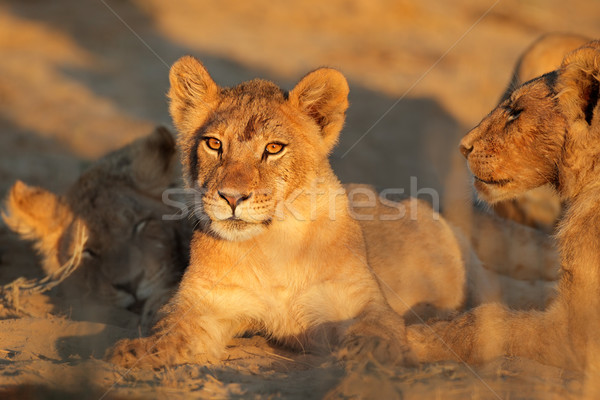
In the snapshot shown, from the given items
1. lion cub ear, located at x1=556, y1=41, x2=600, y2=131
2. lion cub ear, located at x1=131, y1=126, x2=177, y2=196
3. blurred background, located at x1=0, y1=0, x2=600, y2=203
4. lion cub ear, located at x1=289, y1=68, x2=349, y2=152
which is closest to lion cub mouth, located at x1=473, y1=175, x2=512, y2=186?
lion cub ear, located at x1=556, y1=41, x2=600, y2=131

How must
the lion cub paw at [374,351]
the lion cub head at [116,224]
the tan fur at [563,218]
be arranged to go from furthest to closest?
1. the lion cub head at [116,224]
2. the tan fur at [563,218]
3. the lion cub paw at [374,351]

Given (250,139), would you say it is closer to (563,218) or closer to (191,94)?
(191,94)

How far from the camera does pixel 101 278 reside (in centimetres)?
521

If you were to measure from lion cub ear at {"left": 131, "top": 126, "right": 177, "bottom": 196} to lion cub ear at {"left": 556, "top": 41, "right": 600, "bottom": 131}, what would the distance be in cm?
316

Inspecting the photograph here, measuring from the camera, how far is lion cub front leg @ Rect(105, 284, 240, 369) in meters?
3.51

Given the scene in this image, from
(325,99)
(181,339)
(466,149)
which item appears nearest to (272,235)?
(181,339)

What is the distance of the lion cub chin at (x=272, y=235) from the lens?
12.5 feet

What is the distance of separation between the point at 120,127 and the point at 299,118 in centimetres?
540

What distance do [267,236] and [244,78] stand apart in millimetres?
7057

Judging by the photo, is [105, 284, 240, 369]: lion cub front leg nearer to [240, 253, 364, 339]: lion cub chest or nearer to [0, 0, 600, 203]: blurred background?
[240, 253, 364, 339]: lion cub chest

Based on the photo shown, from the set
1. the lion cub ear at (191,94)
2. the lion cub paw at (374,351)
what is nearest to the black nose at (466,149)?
the lion cub paw at (374,351)

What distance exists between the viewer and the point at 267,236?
4.13m

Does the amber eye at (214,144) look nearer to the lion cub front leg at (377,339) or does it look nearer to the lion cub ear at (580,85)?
the lion cub front leg at (377,339)

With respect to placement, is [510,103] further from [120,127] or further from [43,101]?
[43,101]
